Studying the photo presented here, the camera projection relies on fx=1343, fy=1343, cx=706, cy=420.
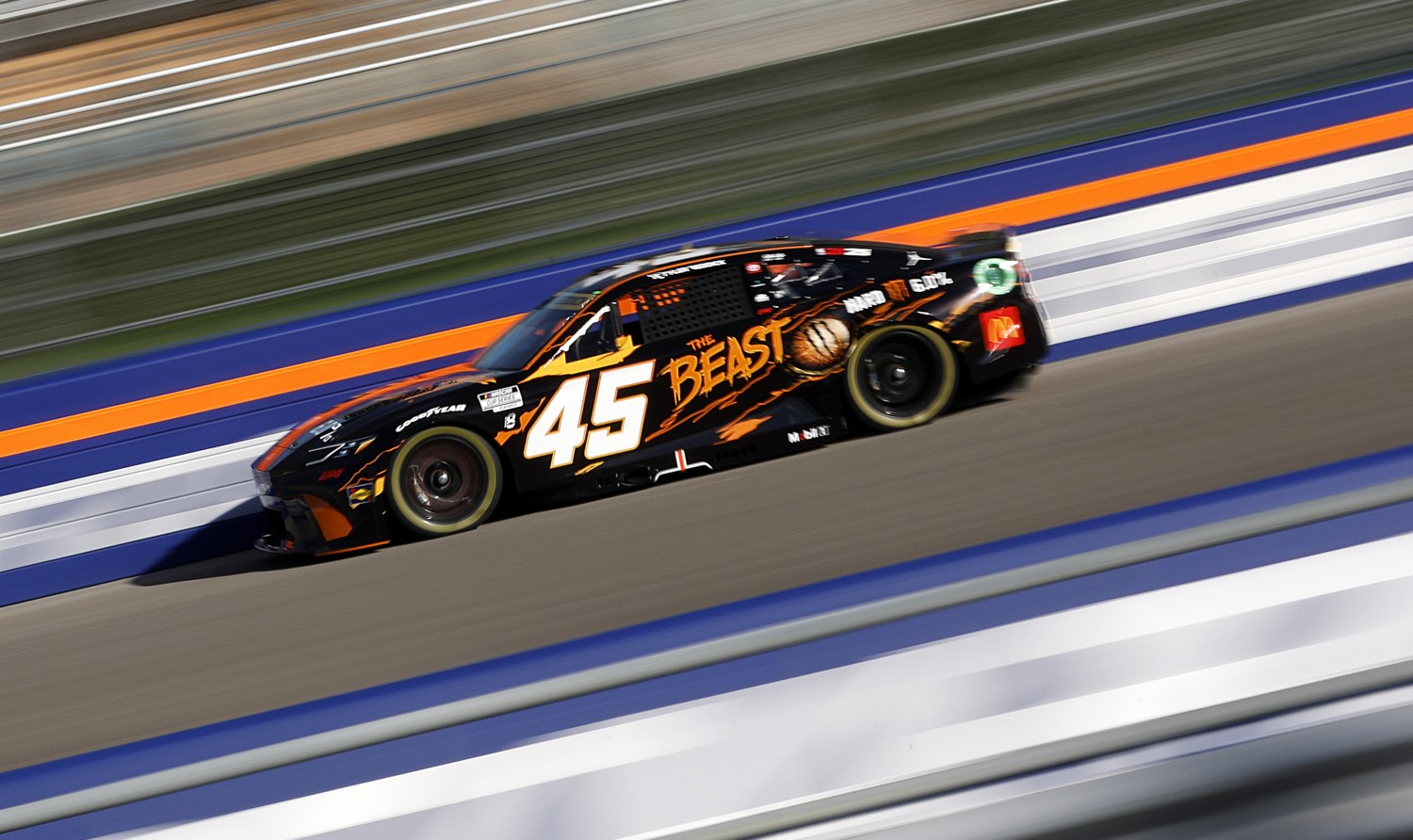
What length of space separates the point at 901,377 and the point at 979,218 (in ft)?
6.37

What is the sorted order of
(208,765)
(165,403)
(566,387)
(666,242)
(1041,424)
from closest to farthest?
(208,765) → (1041,424) → (566,387) → (165,403) → (666,242)

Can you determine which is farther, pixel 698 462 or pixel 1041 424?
pixel 698 462

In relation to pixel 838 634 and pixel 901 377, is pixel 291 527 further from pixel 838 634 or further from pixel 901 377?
pixel 838 634

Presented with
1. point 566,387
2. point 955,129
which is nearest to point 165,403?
point 566,387

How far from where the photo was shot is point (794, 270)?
7.31 meters

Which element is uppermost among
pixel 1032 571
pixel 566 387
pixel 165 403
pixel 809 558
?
pixel 165 403

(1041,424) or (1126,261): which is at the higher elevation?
(1126,261)

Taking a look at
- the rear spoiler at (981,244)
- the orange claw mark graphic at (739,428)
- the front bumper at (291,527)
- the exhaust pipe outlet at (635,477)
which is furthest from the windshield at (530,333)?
the rear spoiler at (981,244)

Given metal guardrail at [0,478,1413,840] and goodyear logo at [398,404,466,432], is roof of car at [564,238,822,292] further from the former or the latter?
metal guardrail at [0,478,1413,840]

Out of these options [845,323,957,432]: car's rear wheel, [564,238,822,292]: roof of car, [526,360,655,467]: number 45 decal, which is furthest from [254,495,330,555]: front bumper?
[845,323,957,432]: car's rear wheel

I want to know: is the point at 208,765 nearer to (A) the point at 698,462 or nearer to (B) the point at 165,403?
(A) the point at 698,462

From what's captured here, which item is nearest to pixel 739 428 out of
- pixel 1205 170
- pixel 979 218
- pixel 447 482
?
pixel 447 482

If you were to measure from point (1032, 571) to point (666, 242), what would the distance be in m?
7.25

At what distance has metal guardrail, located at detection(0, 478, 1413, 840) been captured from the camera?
186 cm
